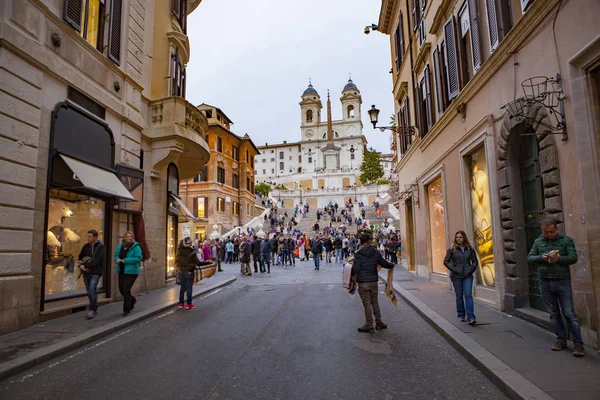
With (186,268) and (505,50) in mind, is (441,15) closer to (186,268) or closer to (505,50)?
(505,50)

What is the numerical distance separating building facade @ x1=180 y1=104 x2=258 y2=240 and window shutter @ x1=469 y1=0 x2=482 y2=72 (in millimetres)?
33543

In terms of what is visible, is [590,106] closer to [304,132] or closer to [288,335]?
[288,335]

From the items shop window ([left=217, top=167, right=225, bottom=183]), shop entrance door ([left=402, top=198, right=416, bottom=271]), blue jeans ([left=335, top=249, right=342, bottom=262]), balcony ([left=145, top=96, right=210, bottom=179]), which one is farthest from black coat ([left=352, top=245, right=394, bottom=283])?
shop window ([left=217, top=167, right=225, bottom=183])

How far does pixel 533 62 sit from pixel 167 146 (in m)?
10.7

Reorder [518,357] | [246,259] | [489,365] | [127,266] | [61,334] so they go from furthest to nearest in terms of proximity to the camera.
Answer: [246,259], [127,266], [61,334], [518,357], [489,365]

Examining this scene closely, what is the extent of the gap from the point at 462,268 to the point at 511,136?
2855mm

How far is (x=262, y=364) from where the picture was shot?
5344mm

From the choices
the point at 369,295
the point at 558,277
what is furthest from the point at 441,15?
the point at 558,277

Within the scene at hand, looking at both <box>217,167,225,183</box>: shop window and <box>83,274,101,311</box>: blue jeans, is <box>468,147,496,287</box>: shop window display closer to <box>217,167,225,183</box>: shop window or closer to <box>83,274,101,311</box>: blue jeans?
<box>83,274,101,311</box>: blue jeans

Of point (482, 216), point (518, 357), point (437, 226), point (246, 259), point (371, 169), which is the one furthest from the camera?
point (371, 169)

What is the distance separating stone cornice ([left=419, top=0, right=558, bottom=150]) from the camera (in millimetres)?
6723

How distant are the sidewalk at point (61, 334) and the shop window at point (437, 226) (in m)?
8.56

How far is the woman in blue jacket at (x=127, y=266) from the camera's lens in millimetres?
8844

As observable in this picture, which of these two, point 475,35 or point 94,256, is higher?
point 475,35
